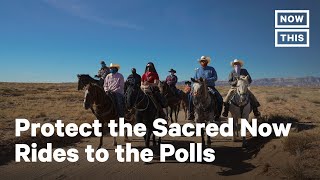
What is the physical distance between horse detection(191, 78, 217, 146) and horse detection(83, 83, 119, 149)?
3466 millimetres

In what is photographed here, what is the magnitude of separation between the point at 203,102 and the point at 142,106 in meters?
2.15

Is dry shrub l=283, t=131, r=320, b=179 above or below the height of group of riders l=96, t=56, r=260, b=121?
below

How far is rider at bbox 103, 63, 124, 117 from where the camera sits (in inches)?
553

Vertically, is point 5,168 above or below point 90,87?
below

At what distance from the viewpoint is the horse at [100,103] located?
12586mm

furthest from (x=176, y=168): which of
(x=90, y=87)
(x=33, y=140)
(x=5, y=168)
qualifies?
(x=33, y=140)

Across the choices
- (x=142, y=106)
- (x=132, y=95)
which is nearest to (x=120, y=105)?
(x=142, y=106)

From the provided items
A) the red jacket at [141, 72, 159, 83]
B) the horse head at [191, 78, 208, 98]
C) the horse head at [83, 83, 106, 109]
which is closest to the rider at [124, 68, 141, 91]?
the red jacket at [141, 72, 159, 83]

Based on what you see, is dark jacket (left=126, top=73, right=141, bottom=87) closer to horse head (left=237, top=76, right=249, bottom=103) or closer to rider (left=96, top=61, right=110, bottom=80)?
horse head (left=237, top=76, right=249, bottom=103)

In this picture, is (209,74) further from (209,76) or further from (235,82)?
(235,82)

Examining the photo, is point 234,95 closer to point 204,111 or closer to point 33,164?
point 204,111

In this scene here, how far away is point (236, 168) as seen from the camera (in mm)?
10148

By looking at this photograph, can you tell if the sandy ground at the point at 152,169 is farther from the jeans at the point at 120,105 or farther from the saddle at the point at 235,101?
the jeans at the point at 120,105

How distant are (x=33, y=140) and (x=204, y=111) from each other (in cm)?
740
